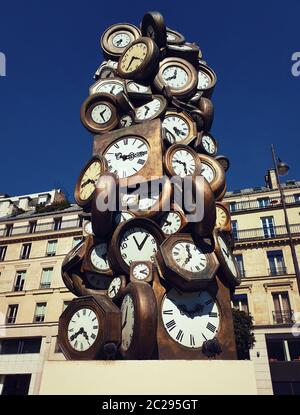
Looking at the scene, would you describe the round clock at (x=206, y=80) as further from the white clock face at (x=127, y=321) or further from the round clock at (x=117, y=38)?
the white clock face at (x=127, y=321)

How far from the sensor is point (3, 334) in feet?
88.4

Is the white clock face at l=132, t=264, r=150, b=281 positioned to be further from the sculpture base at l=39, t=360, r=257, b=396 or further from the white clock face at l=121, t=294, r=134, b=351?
the sculpture base at l=39, t=360, r=257, b=396

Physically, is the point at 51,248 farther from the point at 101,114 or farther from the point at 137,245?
the point at 137,245

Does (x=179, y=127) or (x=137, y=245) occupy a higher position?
(x=179, y=127)

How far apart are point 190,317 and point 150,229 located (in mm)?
2178

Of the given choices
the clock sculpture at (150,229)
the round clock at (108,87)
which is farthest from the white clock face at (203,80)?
the round clock at (108,87)

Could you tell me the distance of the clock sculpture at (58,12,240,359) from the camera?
7.32 meters

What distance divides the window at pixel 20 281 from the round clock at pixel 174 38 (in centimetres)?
2314

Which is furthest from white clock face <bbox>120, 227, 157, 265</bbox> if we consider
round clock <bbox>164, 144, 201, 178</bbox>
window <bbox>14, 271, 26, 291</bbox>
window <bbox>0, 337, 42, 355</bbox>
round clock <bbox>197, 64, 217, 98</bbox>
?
window <bbox>14, 271, 26, 291</bbox>

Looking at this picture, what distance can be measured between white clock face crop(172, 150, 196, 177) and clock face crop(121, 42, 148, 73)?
11.2 feet

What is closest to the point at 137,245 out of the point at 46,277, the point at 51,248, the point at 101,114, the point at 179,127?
the point at 179,127

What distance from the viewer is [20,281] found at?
29281 mm

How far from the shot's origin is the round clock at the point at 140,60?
10.7 metres

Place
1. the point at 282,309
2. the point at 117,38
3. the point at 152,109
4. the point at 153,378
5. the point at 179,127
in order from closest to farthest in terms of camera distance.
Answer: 1. the point at 153,378
2. the point at 152,109
3. the point at 179,127
4. the point at 117,38
5. the point at 282,309
